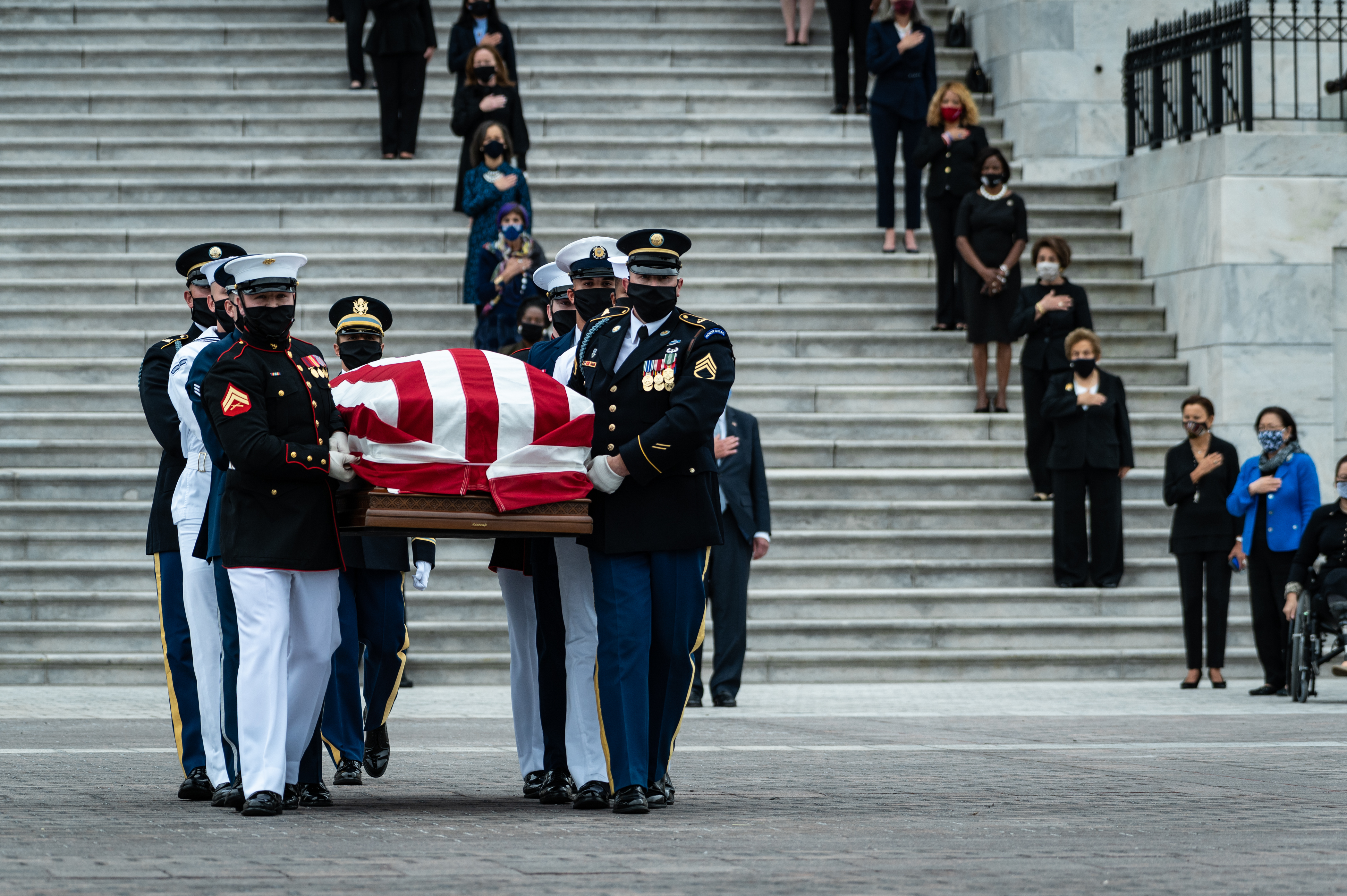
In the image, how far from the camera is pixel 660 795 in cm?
775

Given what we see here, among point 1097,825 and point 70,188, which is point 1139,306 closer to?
point 70,188

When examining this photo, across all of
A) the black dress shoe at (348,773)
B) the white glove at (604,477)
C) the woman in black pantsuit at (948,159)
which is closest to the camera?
the white glove at (604,477)

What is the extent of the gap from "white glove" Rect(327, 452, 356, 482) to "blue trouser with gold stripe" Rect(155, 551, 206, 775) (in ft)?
3.76

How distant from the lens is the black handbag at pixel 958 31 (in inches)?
894

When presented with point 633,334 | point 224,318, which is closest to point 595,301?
point 633,334

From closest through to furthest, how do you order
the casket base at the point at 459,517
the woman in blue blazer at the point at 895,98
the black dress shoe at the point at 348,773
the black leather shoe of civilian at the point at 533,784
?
the casket base at the point at 459,517 → the black leather shoe of civilian at the point at 533,784 → the black dress shoe at the point at 348,773 → the woman in blue blazer at the point at 895,98

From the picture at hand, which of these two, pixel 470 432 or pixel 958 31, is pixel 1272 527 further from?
pixel 958 31

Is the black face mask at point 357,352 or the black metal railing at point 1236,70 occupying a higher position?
the black metal railing at point 1236,70

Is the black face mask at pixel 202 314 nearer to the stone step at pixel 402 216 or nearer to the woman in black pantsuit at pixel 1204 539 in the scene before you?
the woman in black pantsuit at pixel 1204 539

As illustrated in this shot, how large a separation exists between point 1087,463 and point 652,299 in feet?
25.3

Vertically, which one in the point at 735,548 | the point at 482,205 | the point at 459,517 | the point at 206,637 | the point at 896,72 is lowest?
the point at 735,548

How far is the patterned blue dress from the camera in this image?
15977mm

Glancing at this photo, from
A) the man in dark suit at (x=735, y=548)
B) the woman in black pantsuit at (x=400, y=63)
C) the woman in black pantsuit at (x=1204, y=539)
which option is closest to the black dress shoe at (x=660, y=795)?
the man in dark suit at (x=735, y=548)

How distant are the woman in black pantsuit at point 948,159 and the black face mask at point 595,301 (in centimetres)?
917
